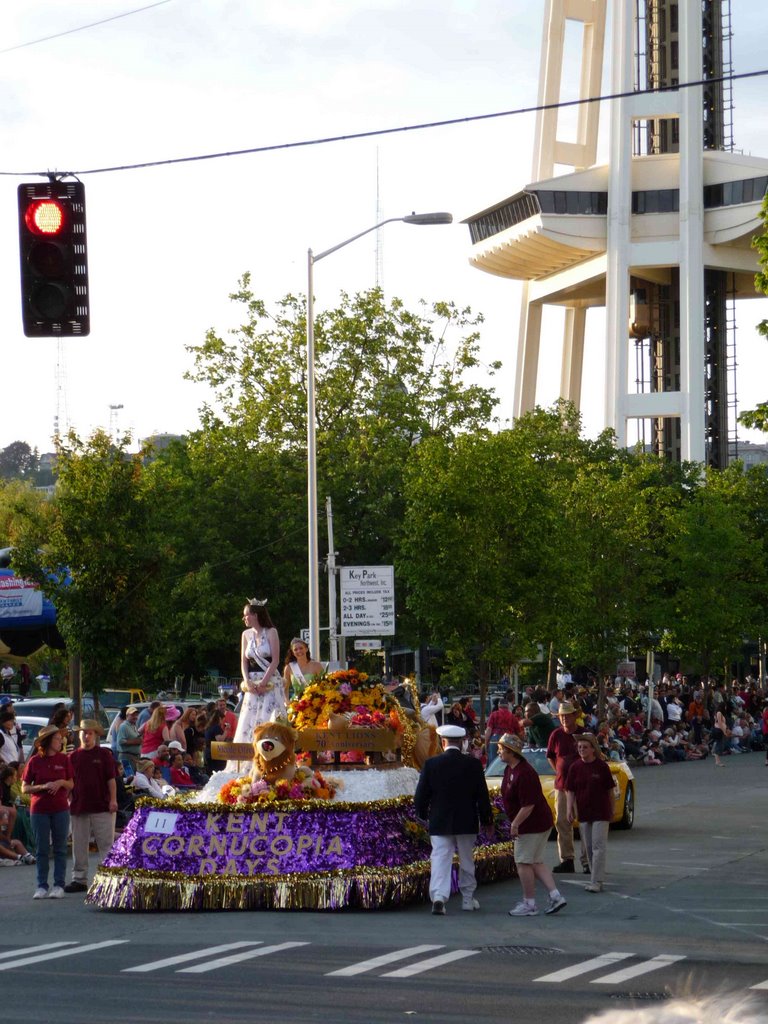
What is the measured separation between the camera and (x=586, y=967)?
12.0 m

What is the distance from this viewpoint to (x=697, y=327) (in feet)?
268

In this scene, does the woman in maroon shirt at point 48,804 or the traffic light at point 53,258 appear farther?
the woman in maroon shirt at point 48,804

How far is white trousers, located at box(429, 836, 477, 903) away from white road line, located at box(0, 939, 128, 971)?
297 centimetres

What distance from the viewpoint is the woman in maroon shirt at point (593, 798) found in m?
16.8

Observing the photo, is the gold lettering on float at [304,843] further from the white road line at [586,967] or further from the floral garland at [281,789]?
the white road line at [586,967]

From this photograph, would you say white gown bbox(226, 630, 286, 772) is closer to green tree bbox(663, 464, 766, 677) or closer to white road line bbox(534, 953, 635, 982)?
white road line bbox(534, 953, 635, 982)

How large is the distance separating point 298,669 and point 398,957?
21.7 ft

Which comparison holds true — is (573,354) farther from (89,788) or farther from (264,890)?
(264,890)

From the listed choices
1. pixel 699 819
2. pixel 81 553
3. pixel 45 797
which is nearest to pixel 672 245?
pixel 81 553

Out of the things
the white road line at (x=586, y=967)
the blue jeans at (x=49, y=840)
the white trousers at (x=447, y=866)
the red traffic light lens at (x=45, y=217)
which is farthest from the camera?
the blue jeans at (x=49, y=840)

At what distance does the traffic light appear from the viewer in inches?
494

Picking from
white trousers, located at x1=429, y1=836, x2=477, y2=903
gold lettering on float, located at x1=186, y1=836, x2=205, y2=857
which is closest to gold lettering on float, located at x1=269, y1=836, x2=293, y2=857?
gold lettering on float, located at x1=186, y1=836, x2=205, y2=857

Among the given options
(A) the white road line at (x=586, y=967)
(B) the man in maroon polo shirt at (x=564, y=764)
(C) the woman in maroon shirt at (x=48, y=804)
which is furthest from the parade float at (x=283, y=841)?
(A) the white road line at (x=586, y=967)

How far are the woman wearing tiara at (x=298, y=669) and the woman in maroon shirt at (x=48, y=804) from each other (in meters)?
2.68
